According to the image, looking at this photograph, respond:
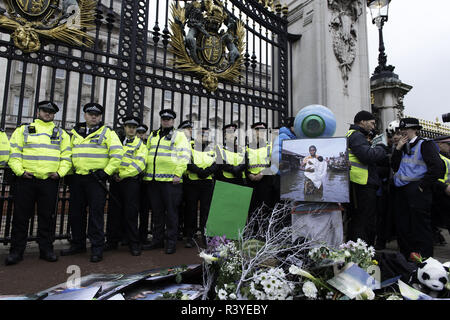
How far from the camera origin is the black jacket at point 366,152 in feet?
12.5

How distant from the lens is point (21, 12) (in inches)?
175

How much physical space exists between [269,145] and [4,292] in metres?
4.40

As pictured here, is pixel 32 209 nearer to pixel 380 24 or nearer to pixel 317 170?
pixel 317 170

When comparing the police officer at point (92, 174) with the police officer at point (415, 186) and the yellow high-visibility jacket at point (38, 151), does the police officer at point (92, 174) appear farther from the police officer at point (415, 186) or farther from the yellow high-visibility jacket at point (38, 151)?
the police officer at point (415, 186)

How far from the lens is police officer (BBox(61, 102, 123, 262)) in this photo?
4.21m

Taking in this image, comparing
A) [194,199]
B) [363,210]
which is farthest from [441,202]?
[194,199]

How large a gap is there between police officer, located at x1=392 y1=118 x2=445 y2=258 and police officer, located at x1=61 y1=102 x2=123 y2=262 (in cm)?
412

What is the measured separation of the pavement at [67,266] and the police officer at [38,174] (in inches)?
8.8

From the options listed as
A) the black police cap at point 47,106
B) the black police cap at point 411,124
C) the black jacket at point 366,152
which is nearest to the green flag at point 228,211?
the black jacket at point 366,152

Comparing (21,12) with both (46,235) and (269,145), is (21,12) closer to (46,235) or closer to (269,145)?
(46,235)

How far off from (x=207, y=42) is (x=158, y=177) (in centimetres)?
315

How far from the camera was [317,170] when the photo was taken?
3.22 meters

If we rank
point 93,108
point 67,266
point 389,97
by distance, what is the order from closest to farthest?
point 67,266
point 93,108
point 389,97

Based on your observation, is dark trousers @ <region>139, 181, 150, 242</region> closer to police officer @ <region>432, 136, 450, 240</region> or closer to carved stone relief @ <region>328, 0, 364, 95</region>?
police officer @ <region>432, 136, 450, 240</region>
